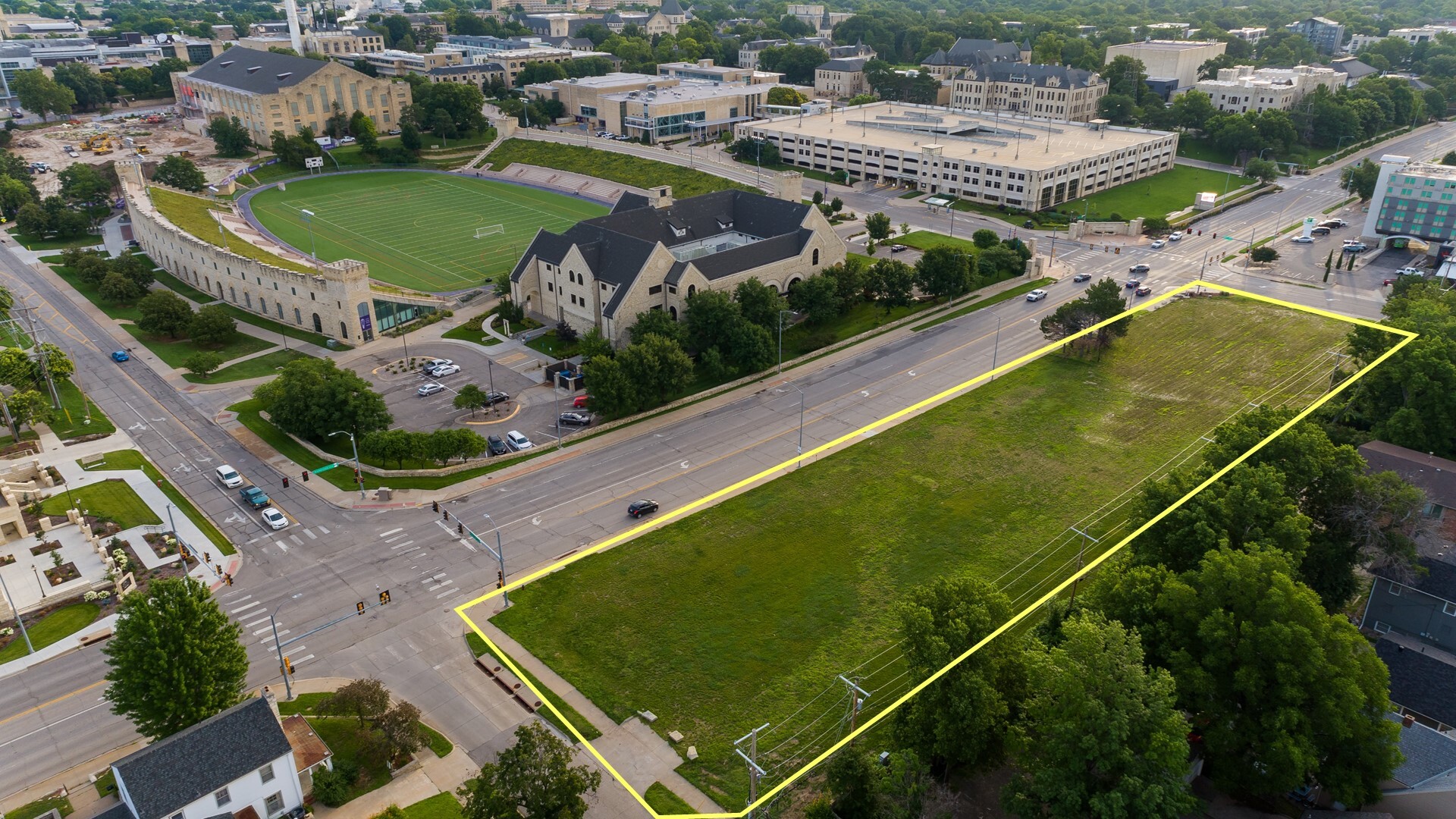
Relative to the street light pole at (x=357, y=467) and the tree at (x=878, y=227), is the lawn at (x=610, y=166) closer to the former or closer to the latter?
the tree at (x=878, y=227)

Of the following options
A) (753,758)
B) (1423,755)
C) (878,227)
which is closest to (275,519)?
(753,758)

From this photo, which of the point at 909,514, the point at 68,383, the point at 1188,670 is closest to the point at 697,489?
the point at 909,514

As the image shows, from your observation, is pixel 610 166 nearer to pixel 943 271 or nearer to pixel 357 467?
pixel 943 271

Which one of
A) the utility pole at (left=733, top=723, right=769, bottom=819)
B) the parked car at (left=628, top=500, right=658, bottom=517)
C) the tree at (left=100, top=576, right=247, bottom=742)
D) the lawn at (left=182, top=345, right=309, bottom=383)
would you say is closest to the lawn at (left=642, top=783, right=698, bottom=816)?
the utility pole at (left=733, top=723, right=769, bottom=819)

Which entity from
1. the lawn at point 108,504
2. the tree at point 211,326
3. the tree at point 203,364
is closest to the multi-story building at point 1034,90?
the tree at point 211,326

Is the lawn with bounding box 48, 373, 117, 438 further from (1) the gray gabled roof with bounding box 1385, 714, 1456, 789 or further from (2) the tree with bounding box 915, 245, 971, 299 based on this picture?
(1) the gray gabled roof with bounding box 1385, 714, 1456, 789
